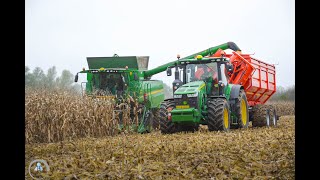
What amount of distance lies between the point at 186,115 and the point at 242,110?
292cm

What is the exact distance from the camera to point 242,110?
1425 centimetres

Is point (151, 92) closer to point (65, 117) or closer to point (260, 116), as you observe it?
point (260, 116)

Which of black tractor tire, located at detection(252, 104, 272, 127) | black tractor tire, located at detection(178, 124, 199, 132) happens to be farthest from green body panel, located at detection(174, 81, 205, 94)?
black tractor tire, located at detection(252, 104, 272, 127)

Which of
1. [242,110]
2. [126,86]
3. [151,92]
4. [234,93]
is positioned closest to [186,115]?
[234,93]

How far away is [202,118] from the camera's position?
41.0 feet

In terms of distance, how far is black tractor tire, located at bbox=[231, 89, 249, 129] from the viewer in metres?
13.5

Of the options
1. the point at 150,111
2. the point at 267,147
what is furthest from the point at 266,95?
the point at 267,147

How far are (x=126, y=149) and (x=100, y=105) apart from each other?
4.78 meters

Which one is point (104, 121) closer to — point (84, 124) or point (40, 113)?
point (84, 124)

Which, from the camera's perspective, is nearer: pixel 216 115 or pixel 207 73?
pixel 216 115

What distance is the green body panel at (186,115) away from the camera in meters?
11.9

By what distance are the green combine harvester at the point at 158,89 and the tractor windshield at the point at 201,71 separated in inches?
1.1

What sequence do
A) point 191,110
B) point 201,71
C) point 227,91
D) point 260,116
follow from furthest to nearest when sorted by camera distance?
point 260,116
point 227,91
point 201,71
point 191,110

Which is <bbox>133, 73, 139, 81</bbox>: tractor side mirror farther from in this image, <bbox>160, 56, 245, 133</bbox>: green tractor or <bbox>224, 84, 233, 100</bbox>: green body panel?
<bbox>224, 84, 233, 100</bbox>: green body panel
